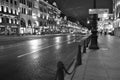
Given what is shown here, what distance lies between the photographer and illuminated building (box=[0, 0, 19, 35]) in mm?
49134

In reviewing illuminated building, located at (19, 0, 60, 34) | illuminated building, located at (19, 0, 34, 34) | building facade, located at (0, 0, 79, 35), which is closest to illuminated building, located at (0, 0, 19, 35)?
building facade, located at (0, 0, 79, 35)

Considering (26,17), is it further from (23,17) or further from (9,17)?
(9,17)

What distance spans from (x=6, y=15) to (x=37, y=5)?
2585 cm

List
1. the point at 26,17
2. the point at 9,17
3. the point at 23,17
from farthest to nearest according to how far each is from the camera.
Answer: the point at 26,17
the point at 23,17
the point at 9,17

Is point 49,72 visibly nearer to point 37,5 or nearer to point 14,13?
point 14,13

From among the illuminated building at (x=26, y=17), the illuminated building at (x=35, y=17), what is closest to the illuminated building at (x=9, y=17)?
the illuminated building at (x=26, y=17)

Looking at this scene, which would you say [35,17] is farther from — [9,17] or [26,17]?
[9,17]


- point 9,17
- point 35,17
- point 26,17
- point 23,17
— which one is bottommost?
point 9,17

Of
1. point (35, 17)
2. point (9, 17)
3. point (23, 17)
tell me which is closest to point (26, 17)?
point (23, 17)

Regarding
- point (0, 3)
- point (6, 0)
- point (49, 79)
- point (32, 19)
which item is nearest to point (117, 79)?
point (49, 79)

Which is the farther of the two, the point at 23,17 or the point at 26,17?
the point at 26,17

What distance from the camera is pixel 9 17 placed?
52000 millimetres

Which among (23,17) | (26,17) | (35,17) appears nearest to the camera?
(23,17)

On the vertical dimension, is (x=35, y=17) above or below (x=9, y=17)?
above
